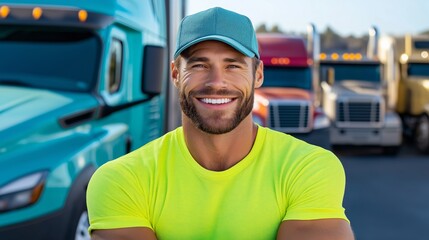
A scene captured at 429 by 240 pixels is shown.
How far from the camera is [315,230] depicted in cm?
208

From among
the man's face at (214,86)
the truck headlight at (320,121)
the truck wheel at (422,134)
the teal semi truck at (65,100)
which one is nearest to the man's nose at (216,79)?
the man's face at (214,86)

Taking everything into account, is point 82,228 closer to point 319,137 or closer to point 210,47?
point 210,47

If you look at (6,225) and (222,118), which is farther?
(6,225)

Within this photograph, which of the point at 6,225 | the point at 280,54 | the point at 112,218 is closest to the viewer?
the point at 112,218

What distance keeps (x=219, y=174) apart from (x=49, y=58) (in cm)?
354

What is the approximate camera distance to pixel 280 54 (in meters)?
13.4

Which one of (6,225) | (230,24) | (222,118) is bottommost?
(6,225)

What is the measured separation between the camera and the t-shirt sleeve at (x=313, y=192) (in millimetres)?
2111

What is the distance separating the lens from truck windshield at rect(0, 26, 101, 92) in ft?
17.6

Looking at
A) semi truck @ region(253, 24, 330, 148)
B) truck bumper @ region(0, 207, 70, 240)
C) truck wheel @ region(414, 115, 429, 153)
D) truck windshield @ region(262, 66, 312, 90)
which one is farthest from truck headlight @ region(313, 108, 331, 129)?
truck bumper @ region(0, 207, 70, 240)

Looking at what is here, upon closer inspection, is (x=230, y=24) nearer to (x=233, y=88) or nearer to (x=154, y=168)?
(x=233, y=88)

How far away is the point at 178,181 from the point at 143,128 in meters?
4.59

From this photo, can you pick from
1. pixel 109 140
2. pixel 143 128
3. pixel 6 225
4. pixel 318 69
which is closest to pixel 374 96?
pixel 318 69

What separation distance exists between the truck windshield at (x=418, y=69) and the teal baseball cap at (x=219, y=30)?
14832 millimetres
